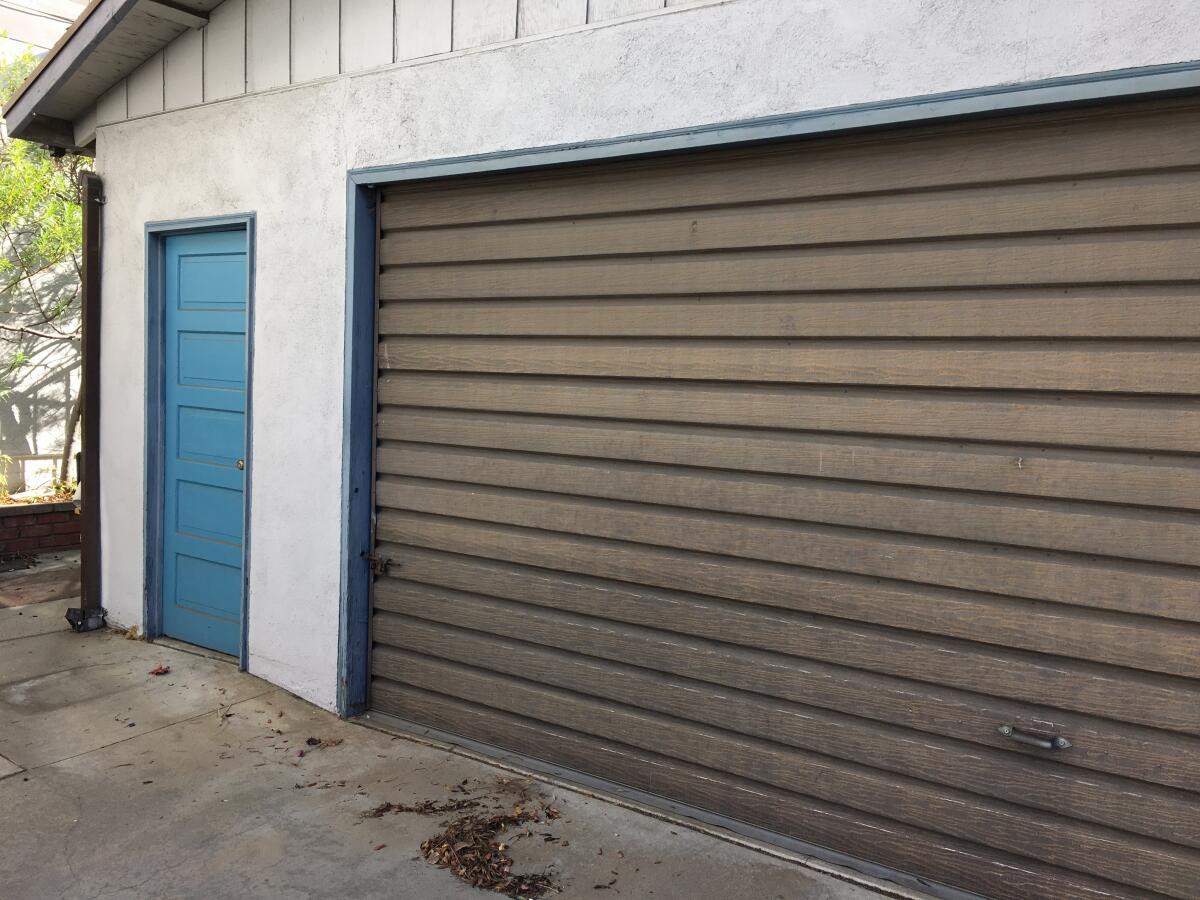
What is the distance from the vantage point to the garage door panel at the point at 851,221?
2746mm

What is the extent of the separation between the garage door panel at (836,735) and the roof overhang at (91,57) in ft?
11.3

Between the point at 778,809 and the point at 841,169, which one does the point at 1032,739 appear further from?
the point at 841,169

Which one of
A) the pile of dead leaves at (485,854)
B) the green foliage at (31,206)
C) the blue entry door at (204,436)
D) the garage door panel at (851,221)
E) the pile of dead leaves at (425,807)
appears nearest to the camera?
the garage door panel at (851,221)

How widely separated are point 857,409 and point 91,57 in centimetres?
474

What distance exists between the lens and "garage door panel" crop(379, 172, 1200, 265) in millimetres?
2746

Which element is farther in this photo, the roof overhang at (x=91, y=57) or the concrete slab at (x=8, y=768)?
the roof overhang at (x=91, y=57)

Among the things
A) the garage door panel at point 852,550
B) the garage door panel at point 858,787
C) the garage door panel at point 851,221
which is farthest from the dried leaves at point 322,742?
A: the garage door panel at point 851,221

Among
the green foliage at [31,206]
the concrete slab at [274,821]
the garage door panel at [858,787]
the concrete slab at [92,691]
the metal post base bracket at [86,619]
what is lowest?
the concrete slab at [274,821]

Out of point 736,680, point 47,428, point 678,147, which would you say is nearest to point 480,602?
point 736,680

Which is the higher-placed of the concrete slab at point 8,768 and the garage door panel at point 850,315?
the garage door panel at point 850,315

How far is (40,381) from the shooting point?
875cm

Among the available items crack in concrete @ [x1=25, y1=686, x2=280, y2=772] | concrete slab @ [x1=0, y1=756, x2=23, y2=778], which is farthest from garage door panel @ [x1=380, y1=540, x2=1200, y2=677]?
concrete slab @ [x1=0, y1=756, x2=23, y2=778]

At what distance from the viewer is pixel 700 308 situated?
3.54m

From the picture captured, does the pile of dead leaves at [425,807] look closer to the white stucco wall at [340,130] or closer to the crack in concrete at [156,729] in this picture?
the white stucco wall at [340,130]
